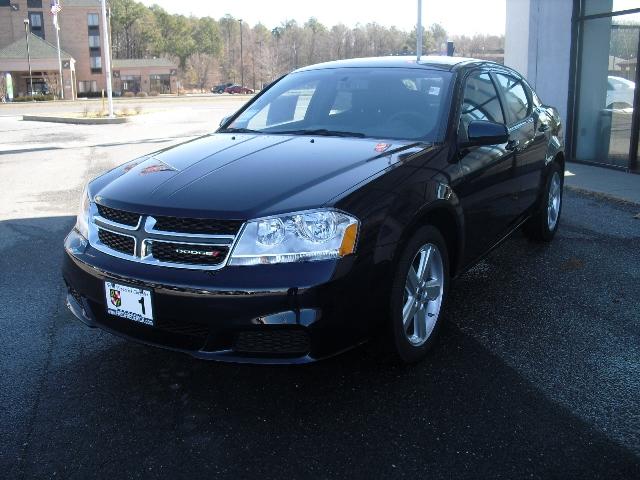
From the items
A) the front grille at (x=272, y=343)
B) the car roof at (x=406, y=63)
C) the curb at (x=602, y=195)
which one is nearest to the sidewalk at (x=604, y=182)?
the curb at (x=602, y=195)

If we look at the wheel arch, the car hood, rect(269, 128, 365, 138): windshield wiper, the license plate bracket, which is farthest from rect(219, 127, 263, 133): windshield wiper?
the license plate bracket

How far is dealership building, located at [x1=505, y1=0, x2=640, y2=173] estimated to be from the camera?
10.1 metres

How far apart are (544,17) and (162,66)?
275 feet

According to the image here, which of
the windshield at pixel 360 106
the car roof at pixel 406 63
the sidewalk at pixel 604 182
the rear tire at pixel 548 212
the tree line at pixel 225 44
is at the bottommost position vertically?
the sidewalk at pixel 604 182

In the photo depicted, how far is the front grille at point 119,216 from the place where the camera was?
3112 millimetres

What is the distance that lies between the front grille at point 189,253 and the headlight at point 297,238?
0.26 ft

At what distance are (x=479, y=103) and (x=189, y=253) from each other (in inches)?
97.9

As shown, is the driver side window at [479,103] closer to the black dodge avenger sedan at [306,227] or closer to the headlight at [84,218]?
the black dodge avenger sedan at [306,227]

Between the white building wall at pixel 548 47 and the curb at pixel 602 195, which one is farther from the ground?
the white building wall at pixel 548 47

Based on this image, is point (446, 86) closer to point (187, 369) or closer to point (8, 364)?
point (187, 369)

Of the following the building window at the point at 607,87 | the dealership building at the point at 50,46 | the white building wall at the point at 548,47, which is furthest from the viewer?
the dealership building at the point at 50,46

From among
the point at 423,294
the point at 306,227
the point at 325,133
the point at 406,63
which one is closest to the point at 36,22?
the point at 406,63

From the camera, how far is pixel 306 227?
2904 millimetres

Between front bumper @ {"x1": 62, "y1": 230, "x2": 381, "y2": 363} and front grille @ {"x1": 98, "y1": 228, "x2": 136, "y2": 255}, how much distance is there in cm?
8
